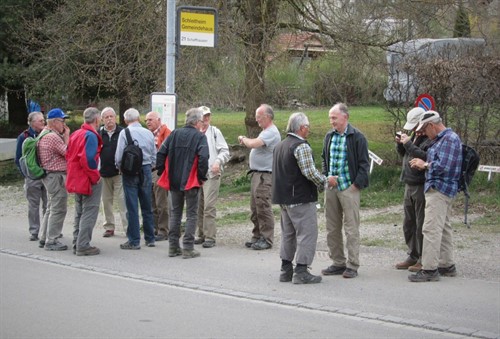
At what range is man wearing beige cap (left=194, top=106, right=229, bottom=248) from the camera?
1139 centimetres

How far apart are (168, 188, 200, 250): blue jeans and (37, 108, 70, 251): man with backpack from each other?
1829mm

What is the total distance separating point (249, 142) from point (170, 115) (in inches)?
84.5

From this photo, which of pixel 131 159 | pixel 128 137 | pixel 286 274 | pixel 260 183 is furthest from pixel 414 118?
pixel 128 137

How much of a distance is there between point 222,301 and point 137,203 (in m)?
3.38

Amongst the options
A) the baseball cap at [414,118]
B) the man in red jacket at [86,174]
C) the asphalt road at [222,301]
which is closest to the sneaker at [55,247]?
the man in red jacket at [86,174]

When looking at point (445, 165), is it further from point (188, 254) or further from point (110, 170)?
point (110, 170)

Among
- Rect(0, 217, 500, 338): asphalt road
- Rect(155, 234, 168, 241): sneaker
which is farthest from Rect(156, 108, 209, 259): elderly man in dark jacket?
Rect(155, 234, 168, 241): sneaker

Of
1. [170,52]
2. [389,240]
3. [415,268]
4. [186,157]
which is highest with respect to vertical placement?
[170,52]

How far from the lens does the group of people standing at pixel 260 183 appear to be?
29.1ft

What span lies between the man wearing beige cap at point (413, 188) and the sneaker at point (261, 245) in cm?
216

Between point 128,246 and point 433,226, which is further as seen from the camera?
point 128,246

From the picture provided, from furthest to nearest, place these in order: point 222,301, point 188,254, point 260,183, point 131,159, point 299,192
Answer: point 131,159
point 260,183
point 188,254
point 299,192
point 222,301

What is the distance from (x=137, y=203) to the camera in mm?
11398

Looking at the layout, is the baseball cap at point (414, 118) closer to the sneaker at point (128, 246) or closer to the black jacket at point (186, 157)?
the black jacket at point (186, 157)
